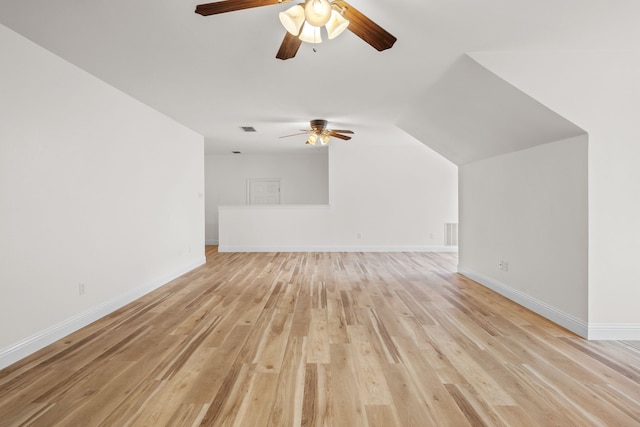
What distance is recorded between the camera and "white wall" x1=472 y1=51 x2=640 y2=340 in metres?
2.65

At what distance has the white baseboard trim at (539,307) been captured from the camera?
2.76 m

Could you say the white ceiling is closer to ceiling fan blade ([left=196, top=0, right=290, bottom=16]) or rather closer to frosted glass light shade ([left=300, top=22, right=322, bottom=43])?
frosted glass light shade ([left=300, top=22, right=322, bottom=43])

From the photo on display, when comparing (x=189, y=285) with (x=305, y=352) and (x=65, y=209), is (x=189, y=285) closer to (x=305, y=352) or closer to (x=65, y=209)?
(x=65, y=209)

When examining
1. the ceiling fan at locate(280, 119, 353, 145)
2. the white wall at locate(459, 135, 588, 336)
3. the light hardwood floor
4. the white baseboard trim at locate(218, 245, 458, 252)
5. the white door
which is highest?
the ceiling fan at locate(280, 119, 353, 145)

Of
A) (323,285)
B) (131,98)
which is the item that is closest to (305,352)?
(323,285)

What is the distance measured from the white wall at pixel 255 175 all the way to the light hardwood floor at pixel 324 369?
5918mm

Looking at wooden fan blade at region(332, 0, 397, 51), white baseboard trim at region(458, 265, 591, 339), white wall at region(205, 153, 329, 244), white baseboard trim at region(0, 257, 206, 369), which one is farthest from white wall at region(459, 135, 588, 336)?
white wall at region(205, 153, 329, 244)

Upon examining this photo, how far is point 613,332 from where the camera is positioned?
266 centimetres

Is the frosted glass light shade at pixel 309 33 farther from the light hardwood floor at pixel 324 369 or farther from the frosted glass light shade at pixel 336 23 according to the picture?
the light hardwood floor at pixel 324 369

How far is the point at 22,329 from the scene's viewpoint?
2373 mm

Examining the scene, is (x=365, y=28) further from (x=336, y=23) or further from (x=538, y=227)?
(x=538, y=227)

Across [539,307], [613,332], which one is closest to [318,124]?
[539,307]

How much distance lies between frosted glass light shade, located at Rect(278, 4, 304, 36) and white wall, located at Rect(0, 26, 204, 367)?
214 cm

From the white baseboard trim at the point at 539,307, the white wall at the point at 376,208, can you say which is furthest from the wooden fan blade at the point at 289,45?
the white wall at the point at 376,208
